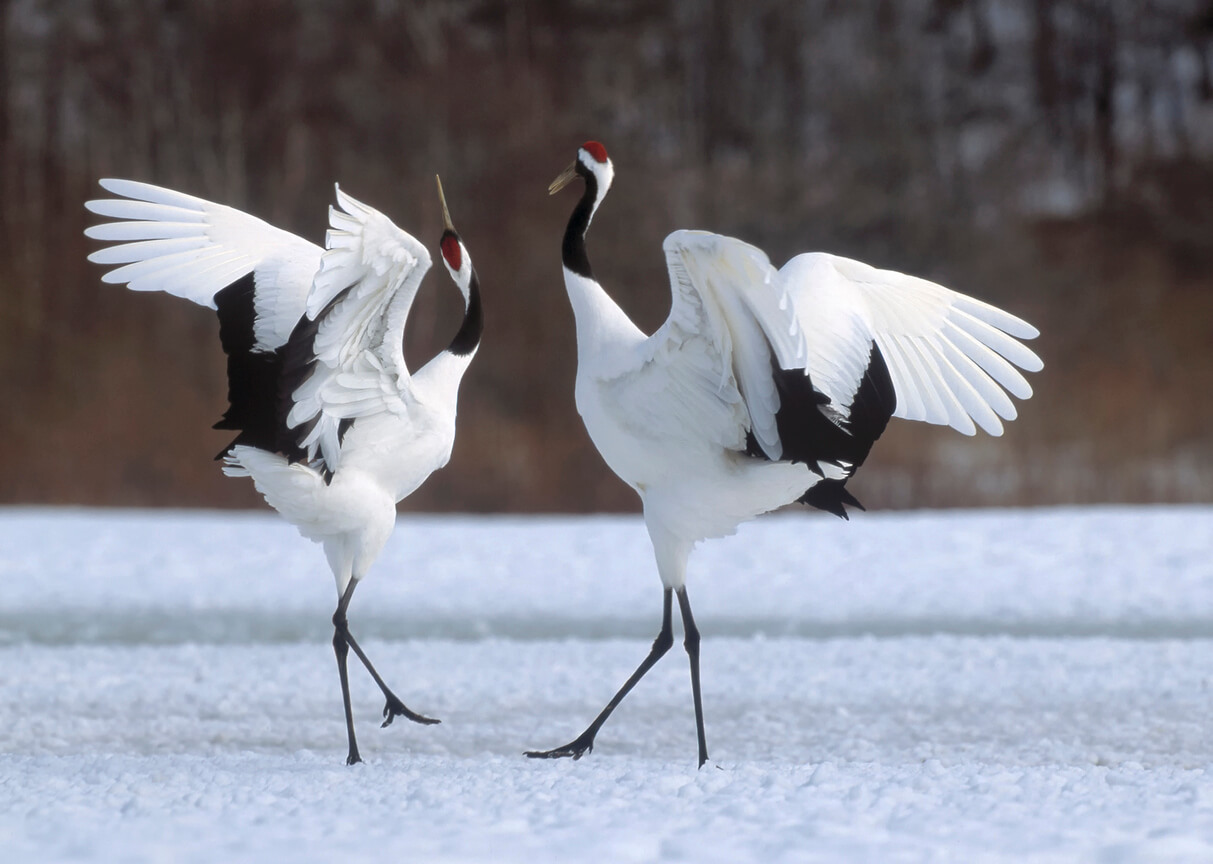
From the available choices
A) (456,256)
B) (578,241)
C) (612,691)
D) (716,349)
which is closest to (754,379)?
(716,349)

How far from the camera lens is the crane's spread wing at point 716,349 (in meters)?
2.96

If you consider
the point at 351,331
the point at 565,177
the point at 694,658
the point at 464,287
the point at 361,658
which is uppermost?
the point at 565,177

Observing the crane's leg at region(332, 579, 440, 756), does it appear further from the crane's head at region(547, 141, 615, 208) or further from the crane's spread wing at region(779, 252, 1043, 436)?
the crane's spread wing at region(779, 252, 1043, 436)

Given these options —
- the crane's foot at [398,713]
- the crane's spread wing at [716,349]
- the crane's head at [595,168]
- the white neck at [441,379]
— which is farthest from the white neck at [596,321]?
the crane's foot at [398,713]

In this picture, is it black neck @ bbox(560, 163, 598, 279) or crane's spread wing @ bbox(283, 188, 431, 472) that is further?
black neck @ bbox(560, 163, 598, 279)

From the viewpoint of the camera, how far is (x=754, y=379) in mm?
3297

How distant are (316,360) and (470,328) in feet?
2.86

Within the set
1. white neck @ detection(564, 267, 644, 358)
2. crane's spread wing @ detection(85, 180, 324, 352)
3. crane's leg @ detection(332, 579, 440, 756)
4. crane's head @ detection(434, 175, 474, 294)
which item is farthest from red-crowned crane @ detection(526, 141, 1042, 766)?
crane's spread wing @ detection(85, 180, 324, 352)

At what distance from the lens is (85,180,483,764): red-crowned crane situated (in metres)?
3.48

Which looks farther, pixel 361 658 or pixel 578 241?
pixel 361 658

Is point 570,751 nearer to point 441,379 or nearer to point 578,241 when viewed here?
point 441,379

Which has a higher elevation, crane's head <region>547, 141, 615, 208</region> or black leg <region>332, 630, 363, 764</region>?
crane's head <region>547, 141, 615, 208</region>

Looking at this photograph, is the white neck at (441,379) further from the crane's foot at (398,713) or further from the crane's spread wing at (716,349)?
the crane's foot at (398,713)

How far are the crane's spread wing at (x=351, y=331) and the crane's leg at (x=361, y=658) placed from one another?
504 mm
